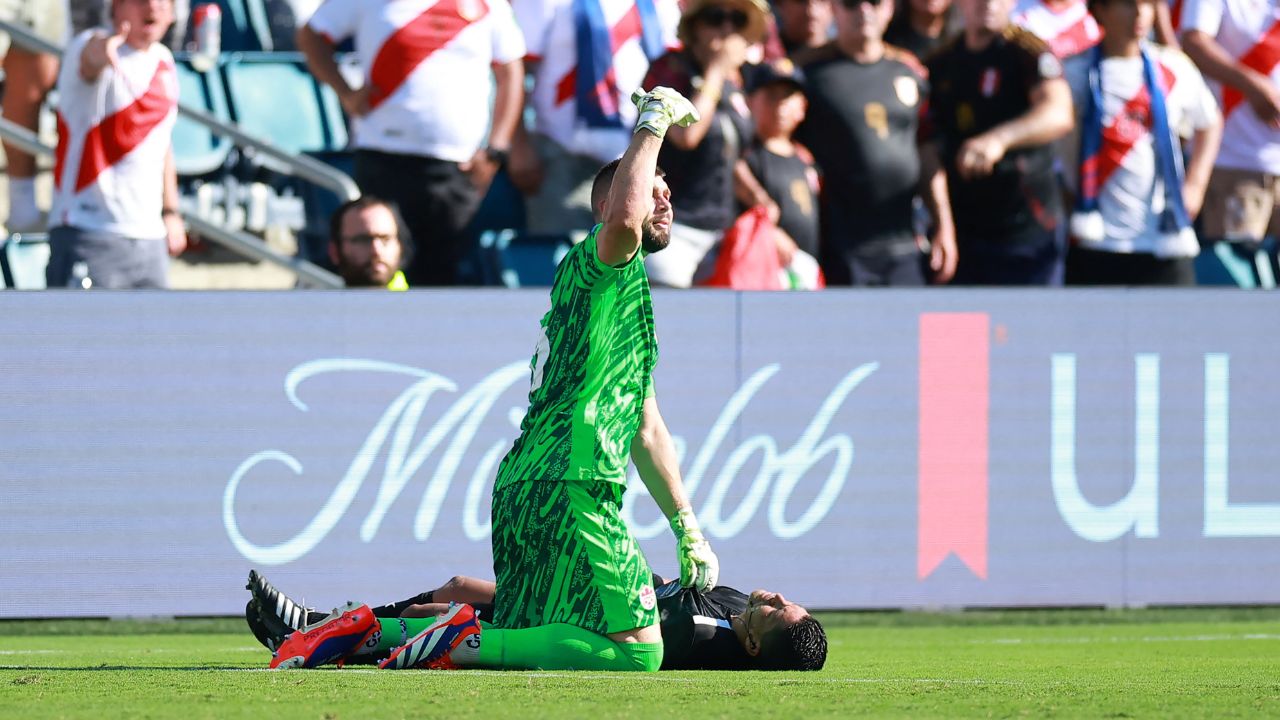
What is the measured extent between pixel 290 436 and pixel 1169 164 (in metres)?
4.85

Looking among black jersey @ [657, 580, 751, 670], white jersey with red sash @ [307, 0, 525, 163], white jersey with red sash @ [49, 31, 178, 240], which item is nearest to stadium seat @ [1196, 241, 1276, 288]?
white jersey with red sash @ [307, 0, 525, 163]

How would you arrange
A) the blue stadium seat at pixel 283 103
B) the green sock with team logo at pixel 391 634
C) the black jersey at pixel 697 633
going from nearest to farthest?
the green sock with team logo at pixel 391 634 < the black jersey at pixel 697 633 < the blue stadium seat at pixel 283 103

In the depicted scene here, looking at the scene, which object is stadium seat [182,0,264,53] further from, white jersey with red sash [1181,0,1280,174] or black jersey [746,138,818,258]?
white jersey with red sash [1181,0,1280,174]

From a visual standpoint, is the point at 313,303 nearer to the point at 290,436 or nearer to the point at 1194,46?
the point at 290,436

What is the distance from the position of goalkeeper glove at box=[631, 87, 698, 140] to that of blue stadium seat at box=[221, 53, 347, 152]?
6.23 m

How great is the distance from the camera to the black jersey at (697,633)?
6.40 metres

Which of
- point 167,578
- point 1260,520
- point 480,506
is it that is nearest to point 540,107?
point 480,506

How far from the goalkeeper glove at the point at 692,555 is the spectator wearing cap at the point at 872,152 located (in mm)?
4537

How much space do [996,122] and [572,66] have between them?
2249 mm

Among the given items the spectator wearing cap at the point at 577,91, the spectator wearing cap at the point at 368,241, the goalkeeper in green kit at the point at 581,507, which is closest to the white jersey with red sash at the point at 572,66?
the spectator wearing cap at the point at 577,91

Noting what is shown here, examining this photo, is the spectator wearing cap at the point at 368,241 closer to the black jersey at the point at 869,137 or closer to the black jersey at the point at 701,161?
the black jersey at the point at 701,161

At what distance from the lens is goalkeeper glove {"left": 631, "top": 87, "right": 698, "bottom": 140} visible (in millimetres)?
5535

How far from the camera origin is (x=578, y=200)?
413 inches

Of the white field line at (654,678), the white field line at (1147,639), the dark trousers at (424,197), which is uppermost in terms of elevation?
the dark trousers at (424,197)
